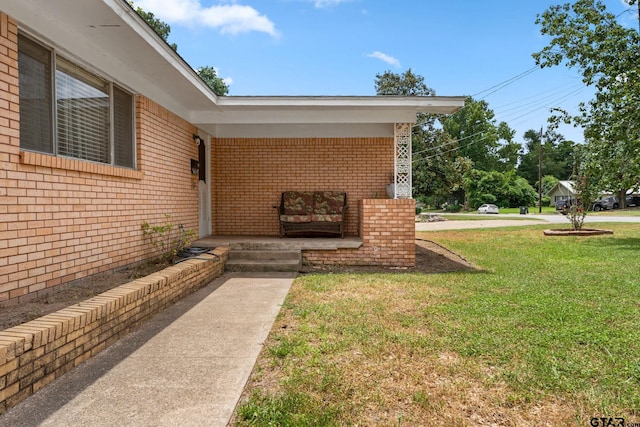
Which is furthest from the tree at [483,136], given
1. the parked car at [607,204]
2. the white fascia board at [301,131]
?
the white fascia board at [301,131]

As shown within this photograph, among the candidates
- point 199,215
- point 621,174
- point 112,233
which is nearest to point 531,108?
point 621,174

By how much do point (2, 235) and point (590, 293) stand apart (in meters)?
6.17

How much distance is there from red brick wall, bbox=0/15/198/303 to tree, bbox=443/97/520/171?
46.2m

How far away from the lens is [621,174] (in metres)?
10.9

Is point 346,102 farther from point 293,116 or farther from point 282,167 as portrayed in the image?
point 282,167

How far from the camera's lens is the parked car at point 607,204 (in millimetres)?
37531

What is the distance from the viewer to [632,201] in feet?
139

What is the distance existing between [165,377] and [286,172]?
251 inches

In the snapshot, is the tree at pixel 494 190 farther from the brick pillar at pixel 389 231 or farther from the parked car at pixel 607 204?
the brick pillar at pixel 389 231

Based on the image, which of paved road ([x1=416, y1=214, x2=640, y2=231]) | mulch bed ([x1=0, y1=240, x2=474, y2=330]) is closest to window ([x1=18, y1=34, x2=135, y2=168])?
mulch bed ([x1=0, y1=240, x2=474, y2=330])

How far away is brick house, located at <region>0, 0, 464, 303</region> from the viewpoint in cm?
343

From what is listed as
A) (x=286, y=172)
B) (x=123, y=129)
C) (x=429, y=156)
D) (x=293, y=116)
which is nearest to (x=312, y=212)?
(x=286, y=172)

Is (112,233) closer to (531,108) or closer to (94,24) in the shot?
(94,24)

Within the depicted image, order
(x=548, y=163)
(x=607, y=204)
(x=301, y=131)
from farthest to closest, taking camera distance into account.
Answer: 1. (x=548, y=163)
2. (x=607, y=204)
3. (x=301, y=131)
